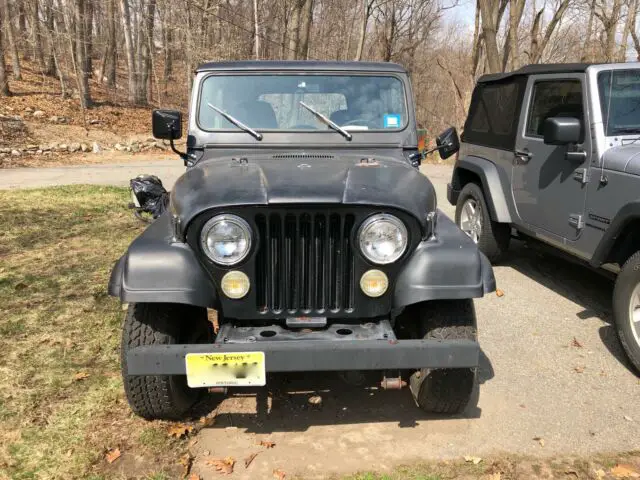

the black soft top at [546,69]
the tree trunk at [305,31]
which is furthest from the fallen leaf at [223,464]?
the tree trunk at [305,31]

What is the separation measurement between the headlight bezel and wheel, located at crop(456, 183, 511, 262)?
3.87m

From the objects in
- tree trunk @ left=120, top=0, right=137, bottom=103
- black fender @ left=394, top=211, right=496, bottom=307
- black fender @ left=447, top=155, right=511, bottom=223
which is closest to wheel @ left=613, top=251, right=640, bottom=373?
black fender @ left=394, top=211, right=496, bottom=307

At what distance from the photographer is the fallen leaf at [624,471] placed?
2809 millimetres

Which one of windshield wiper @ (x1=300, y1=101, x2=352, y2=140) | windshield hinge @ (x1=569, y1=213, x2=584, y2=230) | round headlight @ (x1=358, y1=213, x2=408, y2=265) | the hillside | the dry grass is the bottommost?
the hillside

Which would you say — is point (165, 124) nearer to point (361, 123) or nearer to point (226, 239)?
point (361, 123)

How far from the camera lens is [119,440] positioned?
302cm

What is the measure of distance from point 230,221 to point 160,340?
0.73 m

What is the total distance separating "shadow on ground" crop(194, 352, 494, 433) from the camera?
10.7ft

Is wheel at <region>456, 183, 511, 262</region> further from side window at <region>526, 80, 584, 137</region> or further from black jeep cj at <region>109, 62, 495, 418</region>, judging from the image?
black jeep cj at <region>109, 62, 495, 418</region>

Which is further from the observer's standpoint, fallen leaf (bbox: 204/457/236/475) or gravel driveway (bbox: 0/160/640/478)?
gravel driveway (bbox: 0/160/640/478)

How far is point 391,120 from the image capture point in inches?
159

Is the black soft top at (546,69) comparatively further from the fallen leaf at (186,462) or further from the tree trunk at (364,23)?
the tree trunk at (364,23)

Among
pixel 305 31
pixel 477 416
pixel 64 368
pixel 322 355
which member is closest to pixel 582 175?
pixel 477 416

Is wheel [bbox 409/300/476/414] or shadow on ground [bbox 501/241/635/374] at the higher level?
wheel [bbox 409/300/476/414]
